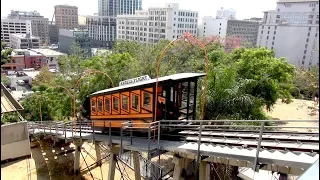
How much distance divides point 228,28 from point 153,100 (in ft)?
333

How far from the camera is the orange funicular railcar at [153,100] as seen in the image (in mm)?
9522

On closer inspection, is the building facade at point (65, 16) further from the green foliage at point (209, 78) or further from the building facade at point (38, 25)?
the green foliage at point (209, 78)

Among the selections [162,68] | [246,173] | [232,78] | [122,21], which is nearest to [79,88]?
[162,68]

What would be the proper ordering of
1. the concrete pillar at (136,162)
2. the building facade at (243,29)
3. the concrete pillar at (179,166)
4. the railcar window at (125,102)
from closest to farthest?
the concrete pillar at (179,166), the railcar window at (125,102), the concrete pillar at (136,162), the building facade at (243,29)

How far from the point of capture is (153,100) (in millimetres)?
9336

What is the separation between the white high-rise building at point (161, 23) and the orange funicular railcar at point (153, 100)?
67178mm

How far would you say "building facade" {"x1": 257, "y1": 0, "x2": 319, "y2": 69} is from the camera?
67625mm

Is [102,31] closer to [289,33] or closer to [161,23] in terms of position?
[161,23]

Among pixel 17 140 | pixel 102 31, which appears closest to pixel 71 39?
pixel 102 31

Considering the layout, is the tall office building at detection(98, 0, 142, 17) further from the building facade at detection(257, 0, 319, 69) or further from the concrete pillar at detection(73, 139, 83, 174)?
the concrete pillar at detection(73, 139, 83, 174)

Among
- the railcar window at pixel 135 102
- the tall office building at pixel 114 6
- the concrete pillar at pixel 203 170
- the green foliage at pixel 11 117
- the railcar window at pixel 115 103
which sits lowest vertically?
the green foliage at pixel 11 117

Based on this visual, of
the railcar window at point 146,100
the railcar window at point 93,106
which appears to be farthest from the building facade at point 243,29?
the railcar window at point 146,100

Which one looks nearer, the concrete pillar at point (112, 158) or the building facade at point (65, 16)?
the concrete pillar at point (112, 158)

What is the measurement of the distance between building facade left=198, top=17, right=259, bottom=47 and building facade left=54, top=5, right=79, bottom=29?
68.8 meters
